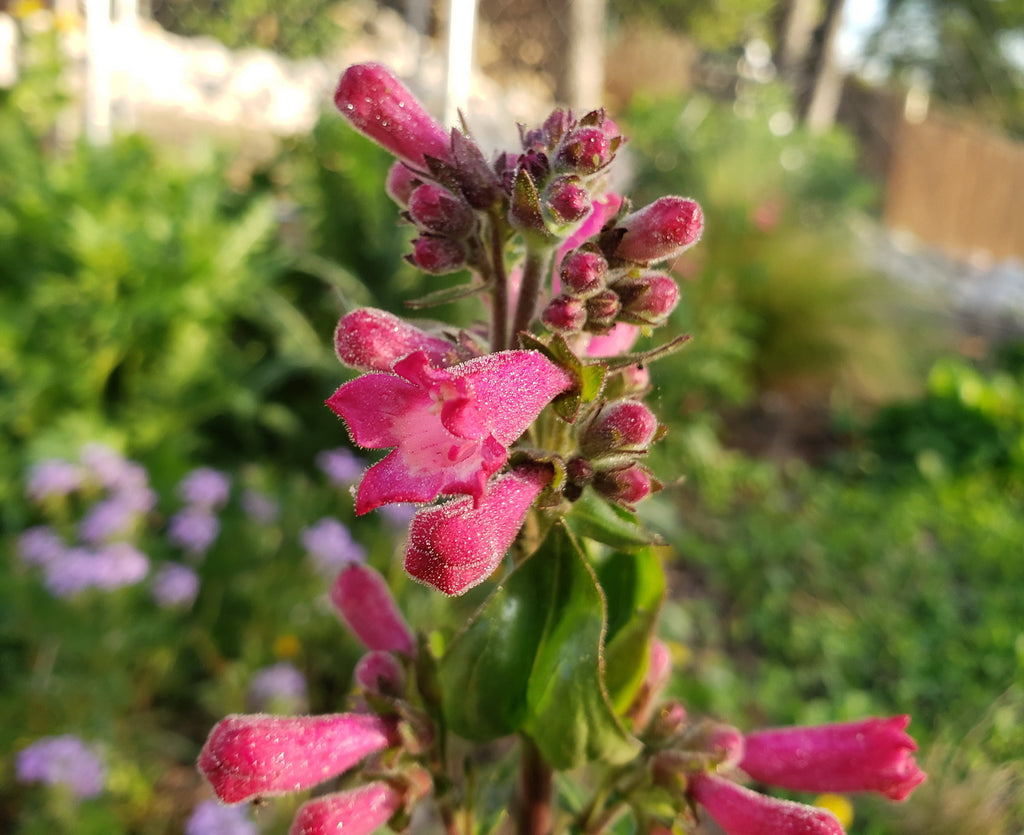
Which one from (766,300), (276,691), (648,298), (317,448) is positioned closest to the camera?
(648,298)

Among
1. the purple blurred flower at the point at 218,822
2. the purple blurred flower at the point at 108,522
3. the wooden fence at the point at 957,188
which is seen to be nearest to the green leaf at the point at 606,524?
the purple blurred flower at the point at 218,822

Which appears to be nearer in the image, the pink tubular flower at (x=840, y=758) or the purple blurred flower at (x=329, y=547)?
the pink tubular flower at (x=840, y=758)

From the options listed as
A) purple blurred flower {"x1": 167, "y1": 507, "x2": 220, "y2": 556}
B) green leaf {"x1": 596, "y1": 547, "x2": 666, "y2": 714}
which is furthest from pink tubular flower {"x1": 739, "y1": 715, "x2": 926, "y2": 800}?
purple blurred flower {"x1": 167, "y1": 507, "x2": 220, "y2": 556}

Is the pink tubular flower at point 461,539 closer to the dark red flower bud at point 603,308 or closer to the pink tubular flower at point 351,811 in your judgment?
the dark red flower bud at point 603,308

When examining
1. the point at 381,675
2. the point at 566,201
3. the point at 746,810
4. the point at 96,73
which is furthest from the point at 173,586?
the point at 96,73

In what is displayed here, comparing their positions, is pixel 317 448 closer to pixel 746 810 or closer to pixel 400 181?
pixel 400 181

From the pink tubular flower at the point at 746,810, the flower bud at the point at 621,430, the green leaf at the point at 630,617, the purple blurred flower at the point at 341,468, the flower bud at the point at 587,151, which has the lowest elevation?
the purple blurred flower at the point at 341,468

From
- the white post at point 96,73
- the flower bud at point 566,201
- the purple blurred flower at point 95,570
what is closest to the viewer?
the flower bud at point 566,201
